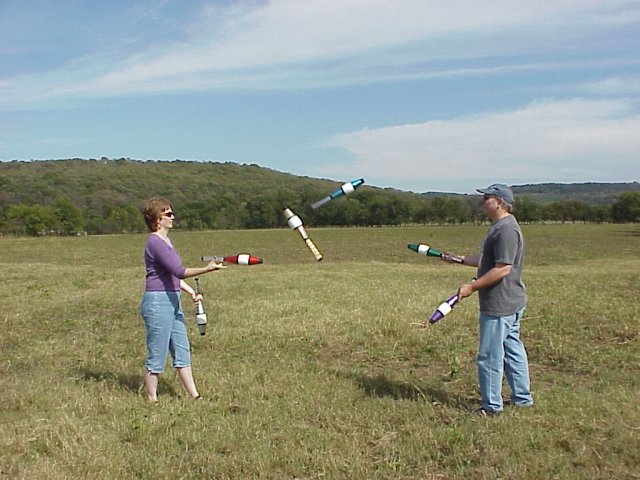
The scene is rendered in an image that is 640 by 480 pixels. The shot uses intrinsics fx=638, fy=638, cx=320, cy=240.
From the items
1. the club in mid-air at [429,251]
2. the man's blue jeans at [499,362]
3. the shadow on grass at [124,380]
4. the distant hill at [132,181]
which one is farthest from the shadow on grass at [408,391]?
the distant hill at [132,181]

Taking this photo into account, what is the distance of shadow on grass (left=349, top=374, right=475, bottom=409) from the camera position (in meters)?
6.81

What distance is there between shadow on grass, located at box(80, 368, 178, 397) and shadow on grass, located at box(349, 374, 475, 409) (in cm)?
223

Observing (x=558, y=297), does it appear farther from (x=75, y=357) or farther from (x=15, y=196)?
(x=15, y=196)

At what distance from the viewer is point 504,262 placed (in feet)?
19.9

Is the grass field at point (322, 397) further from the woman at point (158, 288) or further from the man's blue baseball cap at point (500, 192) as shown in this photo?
the man's blue baseball cap at point (500, 192)

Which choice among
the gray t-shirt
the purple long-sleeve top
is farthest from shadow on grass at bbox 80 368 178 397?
the gray t-shirt

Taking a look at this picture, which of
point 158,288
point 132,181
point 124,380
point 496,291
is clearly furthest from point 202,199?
point 132,181

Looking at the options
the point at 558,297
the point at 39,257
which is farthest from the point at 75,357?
the point at 39,257

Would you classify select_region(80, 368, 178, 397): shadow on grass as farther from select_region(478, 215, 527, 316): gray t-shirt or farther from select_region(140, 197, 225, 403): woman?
select_region(478, 215, 527, 316): gray t-shirt

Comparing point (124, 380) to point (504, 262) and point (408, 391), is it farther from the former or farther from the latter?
point (504, 262)

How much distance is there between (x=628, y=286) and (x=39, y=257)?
3782cm

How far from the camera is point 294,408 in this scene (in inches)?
260

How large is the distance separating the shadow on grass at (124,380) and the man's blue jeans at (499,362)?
344cm

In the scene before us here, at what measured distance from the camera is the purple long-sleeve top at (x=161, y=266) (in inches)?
262
